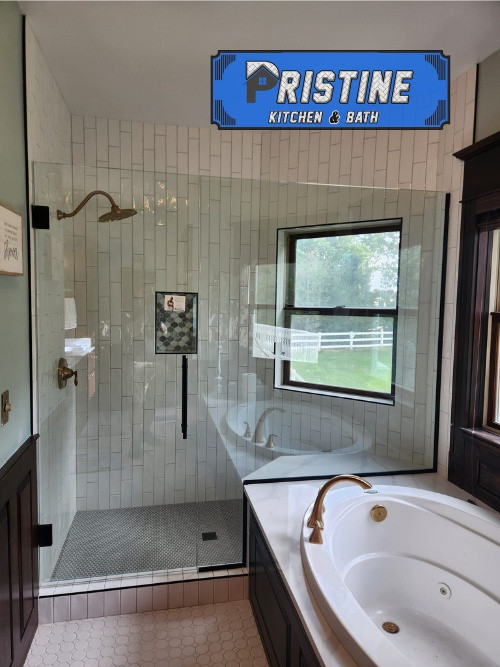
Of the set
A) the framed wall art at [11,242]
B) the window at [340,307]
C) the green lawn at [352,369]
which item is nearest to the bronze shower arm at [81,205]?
the framed wall art at [11,242]

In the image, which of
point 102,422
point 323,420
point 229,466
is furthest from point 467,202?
point 102,422

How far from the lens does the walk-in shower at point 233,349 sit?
2.65 metres

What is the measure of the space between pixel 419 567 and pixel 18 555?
177 centimetres

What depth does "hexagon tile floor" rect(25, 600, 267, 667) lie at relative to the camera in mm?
1893

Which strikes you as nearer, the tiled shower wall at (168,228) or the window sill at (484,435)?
the window sill at (484,435)

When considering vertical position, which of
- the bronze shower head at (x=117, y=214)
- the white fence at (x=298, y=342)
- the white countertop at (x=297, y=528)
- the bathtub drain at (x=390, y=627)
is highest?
the bronze shower head at (x=117, y=214)

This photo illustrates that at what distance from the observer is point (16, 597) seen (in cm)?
178

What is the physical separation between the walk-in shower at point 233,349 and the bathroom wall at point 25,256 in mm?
571

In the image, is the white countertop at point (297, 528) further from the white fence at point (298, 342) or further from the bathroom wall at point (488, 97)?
the bathroom wall at point (488, 97)

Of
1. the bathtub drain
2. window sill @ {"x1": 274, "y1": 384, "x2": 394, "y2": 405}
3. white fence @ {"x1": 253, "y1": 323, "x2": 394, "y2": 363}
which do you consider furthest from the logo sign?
the bathtub drain

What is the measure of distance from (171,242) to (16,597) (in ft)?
6.64

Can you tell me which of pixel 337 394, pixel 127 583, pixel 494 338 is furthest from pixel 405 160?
pixel 127 583

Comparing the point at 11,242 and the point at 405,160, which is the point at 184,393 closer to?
the point at 11,242

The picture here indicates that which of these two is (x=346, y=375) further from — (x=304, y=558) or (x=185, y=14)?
(x=185, y=14)
